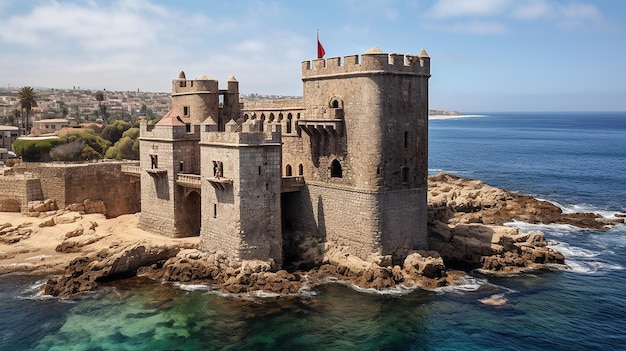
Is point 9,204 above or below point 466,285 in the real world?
above

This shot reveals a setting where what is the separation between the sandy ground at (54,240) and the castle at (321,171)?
1893 millimetres

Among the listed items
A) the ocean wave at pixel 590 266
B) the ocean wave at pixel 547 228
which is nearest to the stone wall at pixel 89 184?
the ocean wave at pixel 547 228

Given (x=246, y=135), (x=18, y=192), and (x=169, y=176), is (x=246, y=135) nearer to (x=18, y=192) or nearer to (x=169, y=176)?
(x=169, y=176)

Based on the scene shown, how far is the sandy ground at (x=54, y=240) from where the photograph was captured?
33250mm

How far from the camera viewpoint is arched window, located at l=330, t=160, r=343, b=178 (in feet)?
111

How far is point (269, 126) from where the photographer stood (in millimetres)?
33094

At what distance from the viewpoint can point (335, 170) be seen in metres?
34.0

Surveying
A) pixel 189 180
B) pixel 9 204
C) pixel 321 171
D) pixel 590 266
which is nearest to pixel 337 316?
pixel 321 171

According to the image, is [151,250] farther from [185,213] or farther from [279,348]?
[279,348]

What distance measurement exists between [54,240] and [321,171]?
17366 millimetres

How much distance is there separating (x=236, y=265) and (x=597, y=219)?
3327 cm

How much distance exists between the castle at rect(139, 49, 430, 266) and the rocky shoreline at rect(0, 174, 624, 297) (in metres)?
1.03

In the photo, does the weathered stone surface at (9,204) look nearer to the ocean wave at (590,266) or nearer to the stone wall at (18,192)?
the stone wall at (18,192)

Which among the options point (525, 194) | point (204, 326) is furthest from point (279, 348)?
point (525, 194)
